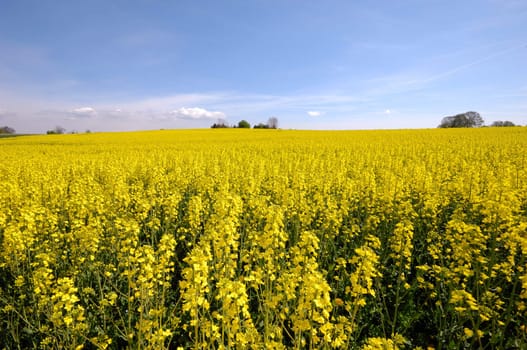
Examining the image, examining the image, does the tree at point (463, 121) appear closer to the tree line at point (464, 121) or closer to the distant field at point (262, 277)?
the tree line at point (464, 121)

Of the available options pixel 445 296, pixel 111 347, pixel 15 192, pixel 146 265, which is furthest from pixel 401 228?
pixel 15 192

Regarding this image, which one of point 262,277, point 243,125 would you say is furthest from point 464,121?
point 262,277

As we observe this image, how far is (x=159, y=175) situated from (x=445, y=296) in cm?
747

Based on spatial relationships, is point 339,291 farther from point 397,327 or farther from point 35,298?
point 35,298

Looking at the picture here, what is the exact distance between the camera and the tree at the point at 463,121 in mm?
73688

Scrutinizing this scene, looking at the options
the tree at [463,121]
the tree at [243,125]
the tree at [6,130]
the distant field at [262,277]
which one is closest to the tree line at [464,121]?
the tree at [463,121]

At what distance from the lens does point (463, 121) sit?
7431cm

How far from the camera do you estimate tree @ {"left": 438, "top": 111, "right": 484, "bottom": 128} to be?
2901 inches

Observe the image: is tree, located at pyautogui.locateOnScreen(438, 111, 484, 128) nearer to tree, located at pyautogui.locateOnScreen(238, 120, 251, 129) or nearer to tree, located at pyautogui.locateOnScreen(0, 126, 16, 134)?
tree, located at pyautogui.locateOnScreen(238, 120, 251, 129)

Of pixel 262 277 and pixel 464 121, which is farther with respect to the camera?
pixel 464 121

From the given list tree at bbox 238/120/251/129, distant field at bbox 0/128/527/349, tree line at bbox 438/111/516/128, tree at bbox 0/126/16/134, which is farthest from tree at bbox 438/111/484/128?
tree at bbox 0/126/16/134

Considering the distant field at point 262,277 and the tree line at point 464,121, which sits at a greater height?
the tree line at point 464,121

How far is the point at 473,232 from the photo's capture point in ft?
9.99

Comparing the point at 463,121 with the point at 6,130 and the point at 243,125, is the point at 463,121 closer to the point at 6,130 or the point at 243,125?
the point at 243,125
